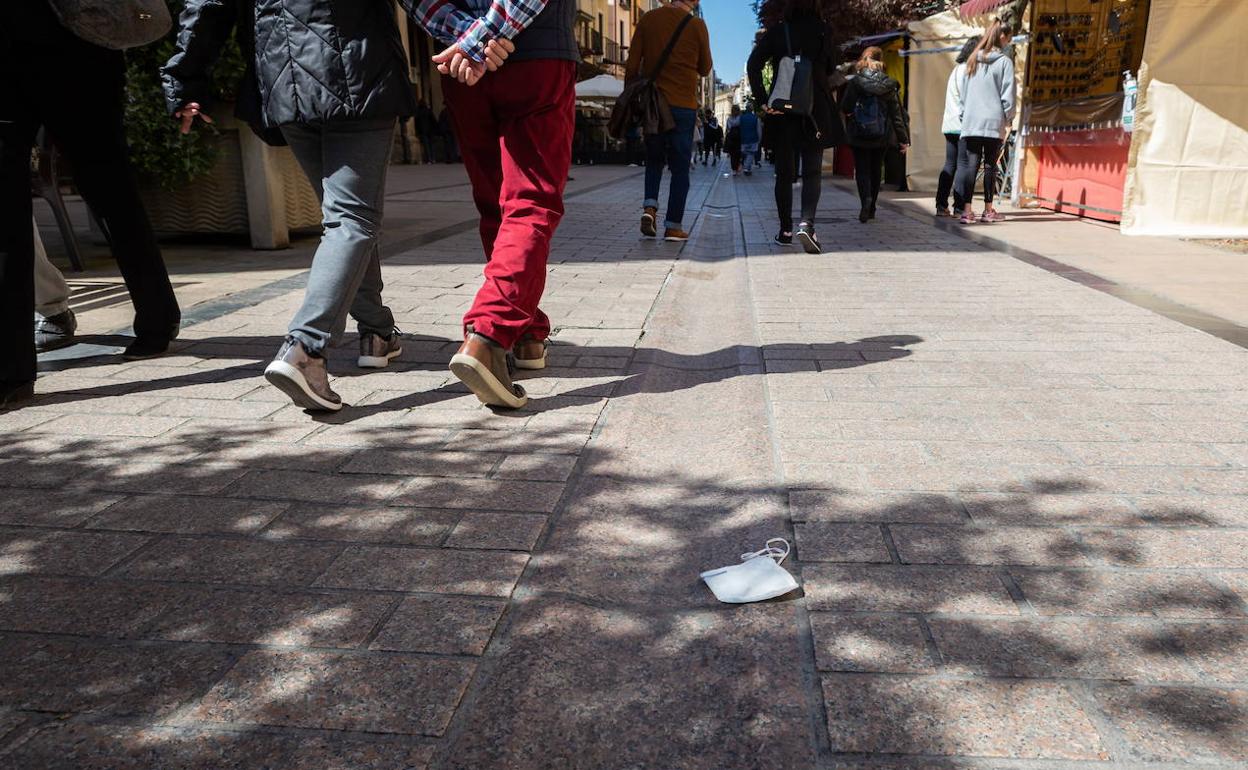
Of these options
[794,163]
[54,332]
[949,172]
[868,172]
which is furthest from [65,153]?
[949,172]

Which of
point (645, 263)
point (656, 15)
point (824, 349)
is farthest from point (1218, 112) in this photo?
point (824, 349)

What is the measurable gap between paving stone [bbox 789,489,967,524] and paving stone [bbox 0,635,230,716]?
1.39 meters

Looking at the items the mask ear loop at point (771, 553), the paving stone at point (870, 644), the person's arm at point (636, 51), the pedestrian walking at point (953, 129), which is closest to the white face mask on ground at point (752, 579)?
the mask ear loop at point (771, 553)

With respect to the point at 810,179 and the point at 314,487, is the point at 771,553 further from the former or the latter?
the point at 810,179

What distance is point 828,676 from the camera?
1.75 m

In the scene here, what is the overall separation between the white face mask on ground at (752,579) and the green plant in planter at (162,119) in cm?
547

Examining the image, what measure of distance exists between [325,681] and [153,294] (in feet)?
9.22

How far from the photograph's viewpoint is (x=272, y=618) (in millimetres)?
1940

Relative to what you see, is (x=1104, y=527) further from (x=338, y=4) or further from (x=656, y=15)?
(x=656, y=15)

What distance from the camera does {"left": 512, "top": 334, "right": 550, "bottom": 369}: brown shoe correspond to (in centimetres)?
393

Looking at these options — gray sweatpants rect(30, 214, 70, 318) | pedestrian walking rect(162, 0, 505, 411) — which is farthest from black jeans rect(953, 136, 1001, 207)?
gray sweatpants rect(30, 214, 70, 318)

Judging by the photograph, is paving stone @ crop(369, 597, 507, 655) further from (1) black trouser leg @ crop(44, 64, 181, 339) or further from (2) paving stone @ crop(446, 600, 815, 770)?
(1) black trouser leg @ crop(44, 64, 181, 339)

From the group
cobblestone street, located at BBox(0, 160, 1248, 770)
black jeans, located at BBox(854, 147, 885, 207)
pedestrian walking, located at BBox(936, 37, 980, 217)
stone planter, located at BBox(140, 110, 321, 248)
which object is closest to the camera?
cobblestone street, located at BBox(0, 160, 1248, 770)

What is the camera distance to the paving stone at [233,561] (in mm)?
2119
